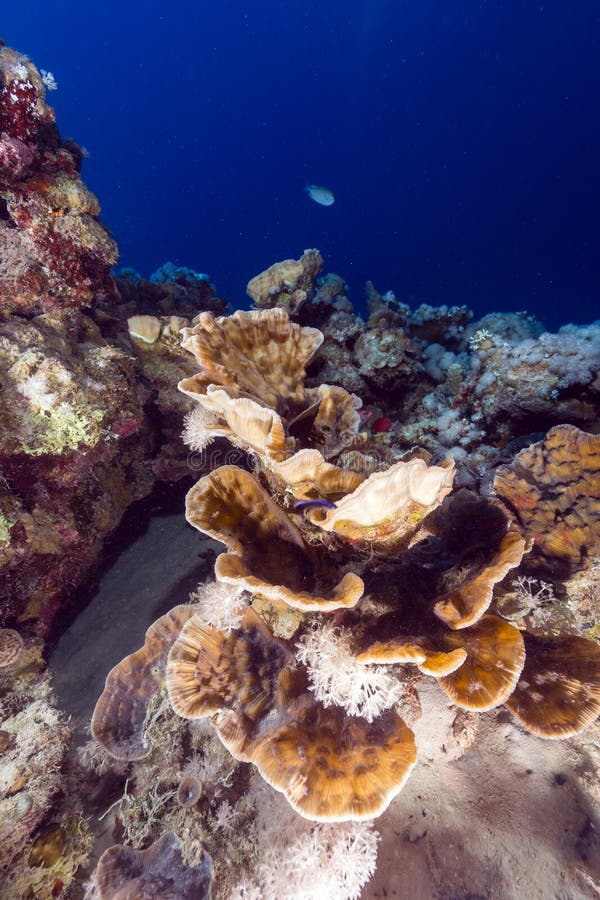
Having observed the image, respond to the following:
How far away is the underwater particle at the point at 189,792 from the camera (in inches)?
101

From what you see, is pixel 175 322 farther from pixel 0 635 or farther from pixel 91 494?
pixel 0 635

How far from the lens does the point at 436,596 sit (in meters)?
2.56

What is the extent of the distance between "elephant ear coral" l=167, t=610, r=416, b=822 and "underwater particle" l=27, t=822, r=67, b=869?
1408mm

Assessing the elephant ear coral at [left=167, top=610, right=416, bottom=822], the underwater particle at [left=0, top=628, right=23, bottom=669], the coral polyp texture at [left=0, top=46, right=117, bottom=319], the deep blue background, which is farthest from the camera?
the deep blue background

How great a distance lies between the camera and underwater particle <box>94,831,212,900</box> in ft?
7.62

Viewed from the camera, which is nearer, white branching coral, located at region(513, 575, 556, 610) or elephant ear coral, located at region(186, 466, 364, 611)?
elephant ear coral, located at region(186, 466, 364, 611)

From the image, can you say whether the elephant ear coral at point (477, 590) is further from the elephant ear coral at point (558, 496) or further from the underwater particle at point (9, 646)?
the underwater particle at point (9, 646)

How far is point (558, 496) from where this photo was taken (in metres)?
2.74

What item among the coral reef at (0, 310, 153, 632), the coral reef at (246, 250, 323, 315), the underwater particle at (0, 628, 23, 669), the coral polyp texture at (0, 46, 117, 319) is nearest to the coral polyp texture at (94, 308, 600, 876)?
the underwater particle at (0, 628, 23, 669)

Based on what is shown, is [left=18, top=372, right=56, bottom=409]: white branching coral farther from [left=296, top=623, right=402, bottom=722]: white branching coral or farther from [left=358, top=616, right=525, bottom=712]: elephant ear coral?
[left=358, top=616, right=525, bottom=712]: elephant ear coral

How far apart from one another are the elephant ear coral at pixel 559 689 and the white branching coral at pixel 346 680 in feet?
2.46

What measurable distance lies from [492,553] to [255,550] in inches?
55.3

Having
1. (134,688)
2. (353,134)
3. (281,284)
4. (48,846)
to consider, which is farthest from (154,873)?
(353,134)

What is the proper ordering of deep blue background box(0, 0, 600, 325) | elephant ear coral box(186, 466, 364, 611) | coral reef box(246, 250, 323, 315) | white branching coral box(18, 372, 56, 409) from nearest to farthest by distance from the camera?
elephant ear coral box(186, 466, 364, 611), white branching coral box(18, 372, 56, 409), coral reef box(246, 250, 323, 315), deep blue background box(0, 0, 600, 325)
